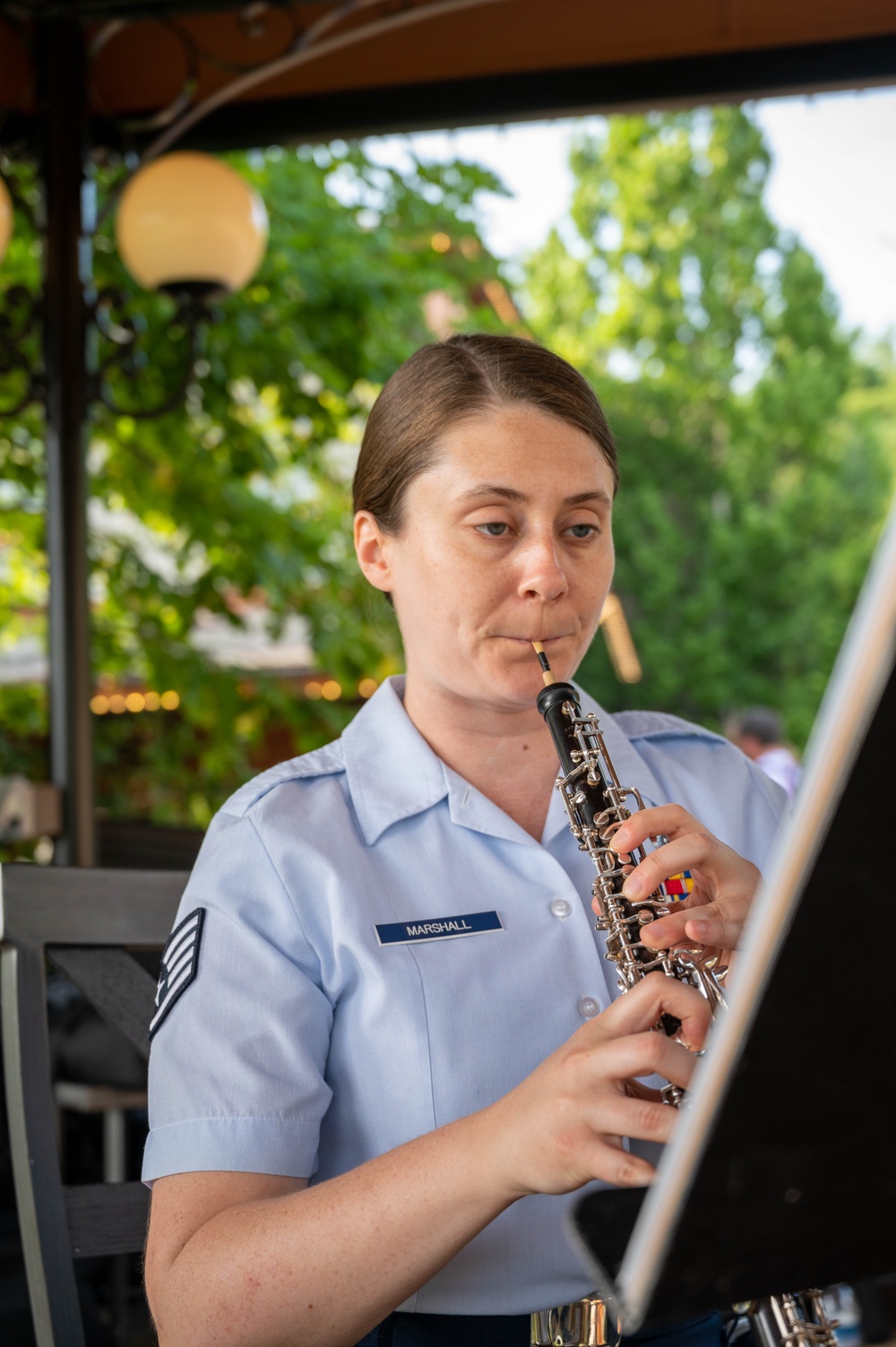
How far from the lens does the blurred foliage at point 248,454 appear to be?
4441 mm

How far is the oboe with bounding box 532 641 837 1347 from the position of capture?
0.99 meters

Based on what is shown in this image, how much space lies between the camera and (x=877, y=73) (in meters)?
2.82

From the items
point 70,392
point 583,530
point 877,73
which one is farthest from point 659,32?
point 583,530

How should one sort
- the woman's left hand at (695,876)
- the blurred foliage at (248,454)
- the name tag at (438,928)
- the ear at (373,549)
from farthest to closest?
the blurred foliage at (248,454) → the ear at (373,549) → the name tag at (438,928) → the woman's left hand at (695,876)

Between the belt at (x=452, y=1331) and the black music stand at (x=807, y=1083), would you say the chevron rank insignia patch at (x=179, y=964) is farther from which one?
the black music stand at (x=807, y=1083)

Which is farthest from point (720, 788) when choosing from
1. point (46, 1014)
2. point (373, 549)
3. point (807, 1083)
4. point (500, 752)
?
point (807, 1083)

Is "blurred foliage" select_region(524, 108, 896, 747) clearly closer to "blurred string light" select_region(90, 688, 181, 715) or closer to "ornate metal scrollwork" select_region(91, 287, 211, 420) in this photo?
"blurred string light" select_region(90, 688, 181, 715)

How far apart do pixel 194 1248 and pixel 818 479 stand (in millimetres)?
16942

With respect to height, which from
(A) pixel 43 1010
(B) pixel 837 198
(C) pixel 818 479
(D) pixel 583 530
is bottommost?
(A) pixel 43 1010

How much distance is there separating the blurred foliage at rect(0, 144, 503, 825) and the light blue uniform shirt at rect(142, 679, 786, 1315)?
304 centimetres

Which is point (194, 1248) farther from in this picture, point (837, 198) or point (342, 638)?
point (837, 198)

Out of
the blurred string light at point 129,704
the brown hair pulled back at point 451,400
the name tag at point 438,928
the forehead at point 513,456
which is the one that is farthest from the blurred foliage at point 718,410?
the name tag at point 438,928

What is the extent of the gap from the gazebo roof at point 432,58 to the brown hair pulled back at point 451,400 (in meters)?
1.66

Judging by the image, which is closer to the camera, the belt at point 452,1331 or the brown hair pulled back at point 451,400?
the belt at point 452,1331
